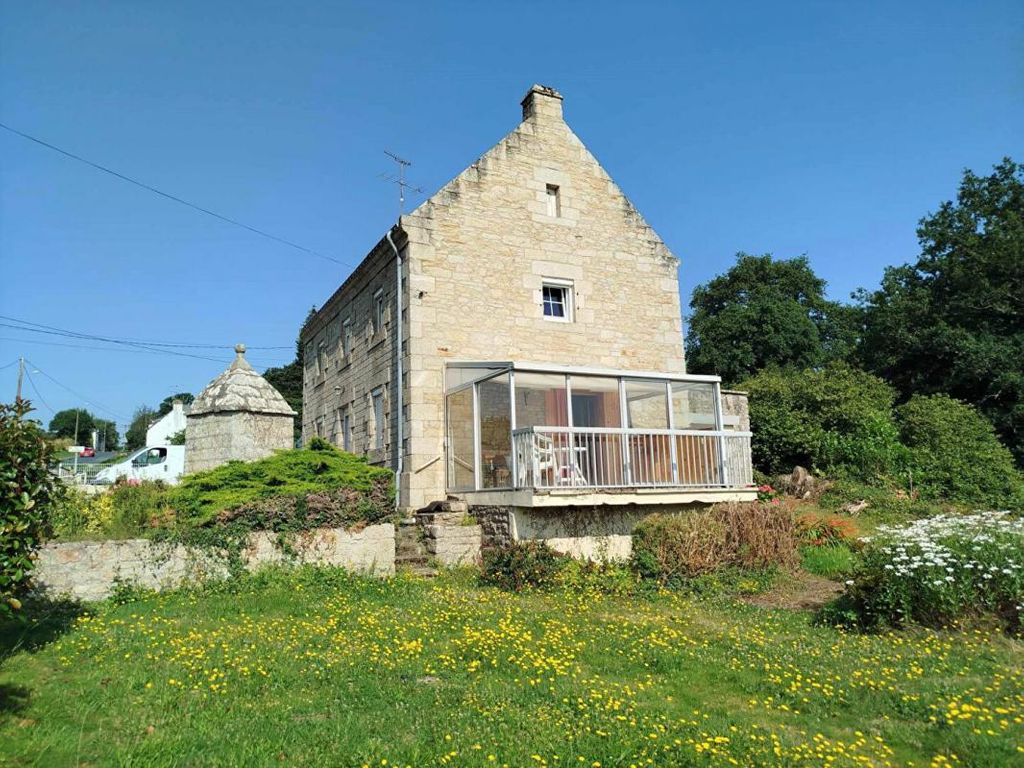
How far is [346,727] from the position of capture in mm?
5129

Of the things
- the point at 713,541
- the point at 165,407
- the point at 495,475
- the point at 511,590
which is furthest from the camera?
the point at 165,407

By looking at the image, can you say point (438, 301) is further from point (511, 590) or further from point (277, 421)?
point (511, 590)

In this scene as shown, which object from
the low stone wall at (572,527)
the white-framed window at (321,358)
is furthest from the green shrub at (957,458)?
the white-framed window at (321,358)

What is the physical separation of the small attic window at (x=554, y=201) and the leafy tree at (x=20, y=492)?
1282cm

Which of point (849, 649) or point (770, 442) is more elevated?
point (770, 442)

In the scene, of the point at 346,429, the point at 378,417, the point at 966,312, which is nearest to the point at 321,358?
the point at 346,429

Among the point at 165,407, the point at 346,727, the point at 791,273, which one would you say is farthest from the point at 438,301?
the point at 165,407

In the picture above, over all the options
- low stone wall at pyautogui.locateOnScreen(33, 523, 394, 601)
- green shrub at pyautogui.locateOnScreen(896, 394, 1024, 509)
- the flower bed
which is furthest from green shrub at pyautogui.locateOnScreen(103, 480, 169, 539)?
green shrub at pyautogui.locateOnScreen(896, 394, 1024, 509)

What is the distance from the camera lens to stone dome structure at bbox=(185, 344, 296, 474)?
1686 cm

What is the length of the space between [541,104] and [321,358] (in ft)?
36.7

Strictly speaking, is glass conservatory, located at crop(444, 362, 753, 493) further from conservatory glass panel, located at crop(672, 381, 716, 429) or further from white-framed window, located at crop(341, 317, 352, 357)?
white-framed window, located at crop(341, 317, 352, 357)

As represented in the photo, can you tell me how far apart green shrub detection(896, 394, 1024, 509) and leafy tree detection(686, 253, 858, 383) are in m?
10.8

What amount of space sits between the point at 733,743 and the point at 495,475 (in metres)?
8.21

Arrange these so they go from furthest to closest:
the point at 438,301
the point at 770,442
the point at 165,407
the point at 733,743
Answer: the point at 165,407
the point at 770,442
the point at 438,301
the point at 733,743
